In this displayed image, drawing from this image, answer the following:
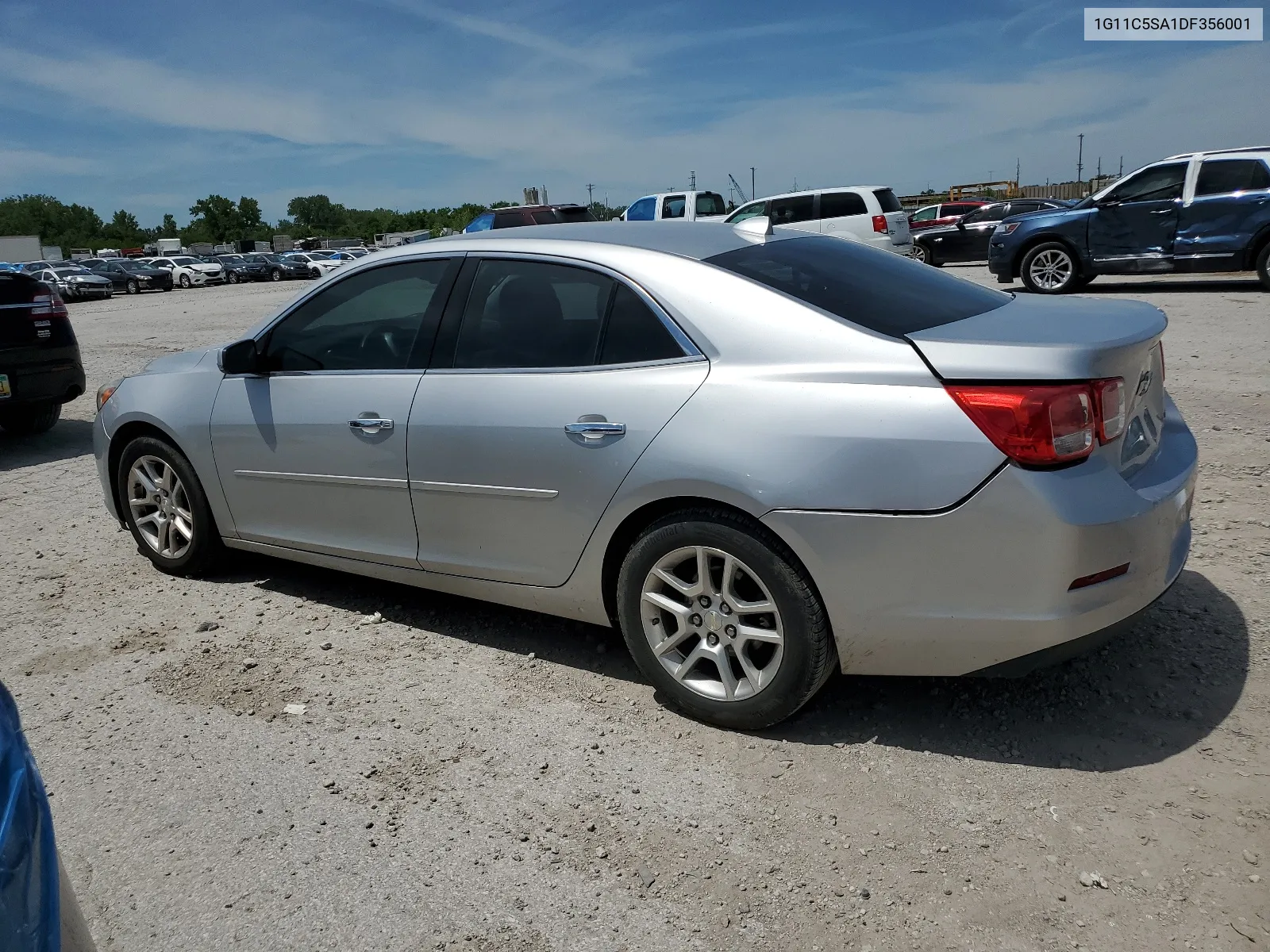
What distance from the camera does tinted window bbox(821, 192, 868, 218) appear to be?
19.3 meters

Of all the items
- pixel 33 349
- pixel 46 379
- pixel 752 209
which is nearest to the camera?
pixel 33 349

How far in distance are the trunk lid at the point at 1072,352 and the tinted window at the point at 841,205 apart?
659 inches

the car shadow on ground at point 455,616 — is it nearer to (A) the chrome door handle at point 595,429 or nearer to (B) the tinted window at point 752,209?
(A) the chrome door handle at point 595,429

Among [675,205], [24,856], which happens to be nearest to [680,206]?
→ [675,205]

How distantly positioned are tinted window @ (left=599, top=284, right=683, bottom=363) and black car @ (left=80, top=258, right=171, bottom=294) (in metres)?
43.8

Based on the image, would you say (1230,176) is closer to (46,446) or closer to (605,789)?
(605,789)

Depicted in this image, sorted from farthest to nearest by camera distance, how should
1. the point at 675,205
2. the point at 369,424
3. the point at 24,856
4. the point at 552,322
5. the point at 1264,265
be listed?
the point at 675,205, the point at 1264,265, the point at 369,424, the point at 552,322, the point at 24,856

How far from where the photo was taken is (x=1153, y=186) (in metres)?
14.1

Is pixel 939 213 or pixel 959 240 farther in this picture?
pixel 939 213

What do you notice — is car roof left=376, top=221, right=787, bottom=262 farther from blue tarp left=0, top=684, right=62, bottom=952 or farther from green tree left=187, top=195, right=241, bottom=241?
green tree left=187, top=195, right=241, bottom=241

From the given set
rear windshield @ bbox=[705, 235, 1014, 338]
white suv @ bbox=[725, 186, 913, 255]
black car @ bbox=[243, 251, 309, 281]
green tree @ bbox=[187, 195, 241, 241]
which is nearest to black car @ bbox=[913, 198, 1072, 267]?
white suv @ bbox=[725, 186, 913, 255]

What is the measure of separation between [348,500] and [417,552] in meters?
0.40

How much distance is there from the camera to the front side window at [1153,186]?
13906 millimetres

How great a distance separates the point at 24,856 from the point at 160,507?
3800 mm
